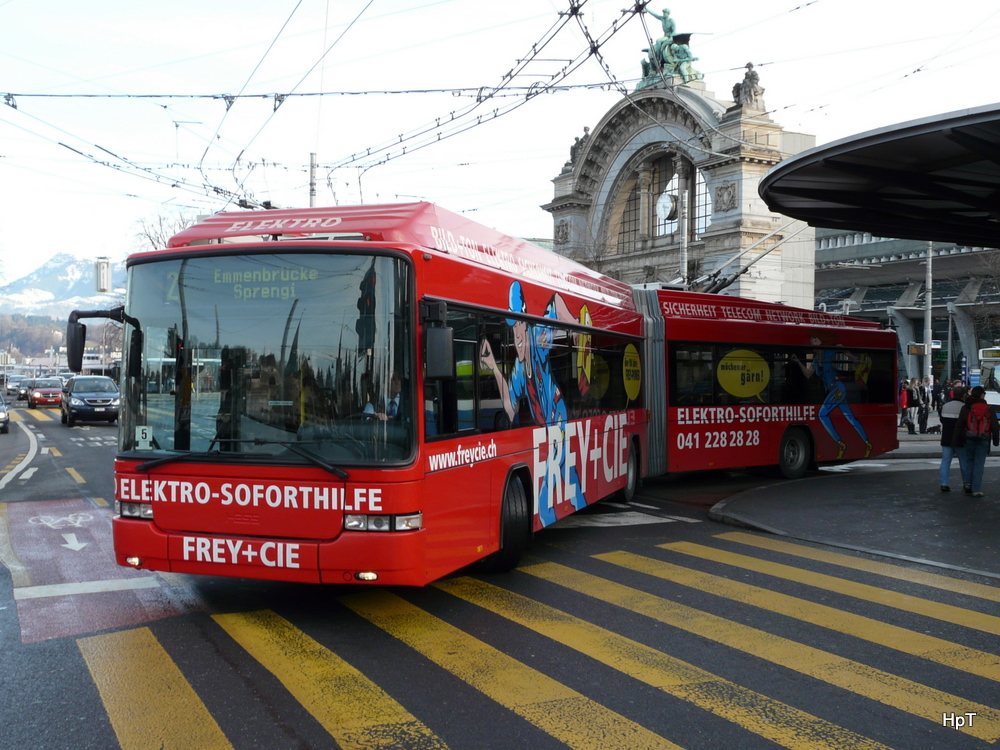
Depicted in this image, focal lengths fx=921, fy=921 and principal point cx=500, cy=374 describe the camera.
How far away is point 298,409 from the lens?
6.10 meters

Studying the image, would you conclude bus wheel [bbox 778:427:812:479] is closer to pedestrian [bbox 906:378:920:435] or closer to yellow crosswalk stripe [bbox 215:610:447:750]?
yellow crosswalk stripe [bbox 215:610:447:750]

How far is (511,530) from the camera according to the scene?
7.91 m

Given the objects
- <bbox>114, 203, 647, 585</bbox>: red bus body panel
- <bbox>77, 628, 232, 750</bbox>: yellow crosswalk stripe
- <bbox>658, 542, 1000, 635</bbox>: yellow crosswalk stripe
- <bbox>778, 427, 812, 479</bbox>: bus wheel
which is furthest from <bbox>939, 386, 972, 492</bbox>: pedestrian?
<bbox>77, 628, 232, 750</bbox>: yellow crosswalk stripe

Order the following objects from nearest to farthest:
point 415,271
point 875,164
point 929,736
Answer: point 929,736 → point 415,271 → point 875,164

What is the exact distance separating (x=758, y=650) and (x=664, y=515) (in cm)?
601

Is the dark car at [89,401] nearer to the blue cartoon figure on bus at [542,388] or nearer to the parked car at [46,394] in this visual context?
the parked car at [46,394]

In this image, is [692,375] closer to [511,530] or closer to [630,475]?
[630,475]

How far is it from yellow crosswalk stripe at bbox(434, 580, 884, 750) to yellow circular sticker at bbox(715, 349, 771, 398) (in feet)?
28.2

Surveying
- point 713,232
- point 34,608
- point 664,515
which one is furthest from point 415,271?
point 713,232

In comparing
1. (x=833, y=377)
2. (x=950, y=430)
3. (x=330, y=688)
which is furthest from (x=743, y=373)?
(x=330, y=688)

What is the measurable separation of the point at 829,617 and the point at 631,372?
622cm

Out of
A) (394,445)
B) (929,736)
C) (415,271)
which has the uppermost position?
(415,271)

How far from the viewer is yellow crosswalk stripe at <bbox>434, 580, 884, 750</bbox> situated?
4570 millimetres

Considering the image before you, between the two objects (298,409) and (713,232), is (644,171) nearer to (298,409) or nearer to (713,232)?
(713,232)
